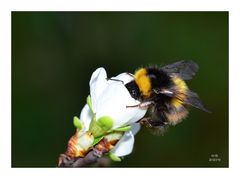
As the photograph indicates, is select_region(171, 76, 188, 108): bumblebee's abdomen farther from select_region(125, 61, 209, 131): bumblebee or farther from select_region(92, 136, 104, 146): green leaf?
select_region(92, 136, 104, 146): green leaf

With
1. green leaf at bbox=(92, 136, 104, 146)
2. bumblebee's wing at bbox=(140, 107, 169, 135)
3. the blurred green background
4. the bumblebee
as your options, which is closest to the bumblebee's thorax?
the bumblebee

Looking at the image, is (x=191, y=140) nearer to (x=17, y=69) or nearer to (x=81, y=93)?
(x=81, y=93)

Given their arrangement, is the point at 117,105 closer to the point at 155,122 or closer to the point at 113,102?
the point at 113,102

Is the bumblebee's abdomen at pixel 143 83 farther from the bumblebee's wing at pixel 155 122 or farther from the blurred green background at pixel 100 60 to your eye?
the blurred green background at pixel 100 60

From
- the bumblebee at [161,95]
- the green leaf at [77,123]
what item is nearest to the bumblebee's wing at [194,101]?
the bumblebee at [161,95]

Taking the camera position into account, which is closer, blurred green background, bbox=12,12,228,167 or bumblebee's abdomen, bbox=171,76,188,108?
bumblebee's abdomen, bbox=171,76,188,108

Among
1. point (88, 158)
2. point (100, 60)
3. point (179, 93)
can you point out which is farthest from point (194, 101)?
point (100, 60)
